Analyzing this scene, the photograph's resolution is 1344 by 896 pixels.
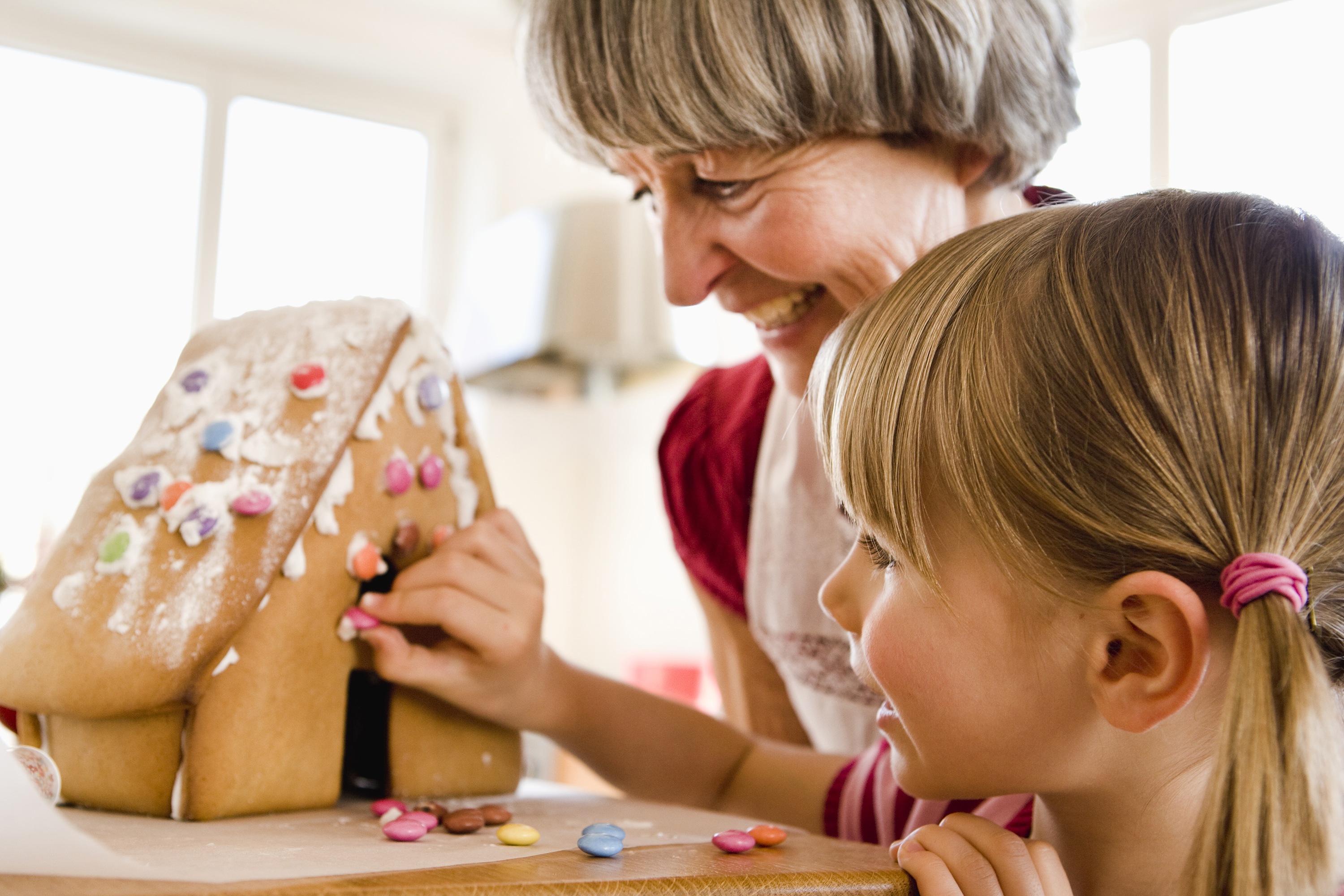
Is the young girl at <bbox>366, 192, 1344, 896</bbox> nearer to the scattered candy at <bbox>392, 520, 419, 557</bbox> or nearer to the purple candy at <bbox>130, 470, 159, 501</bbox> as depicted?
the scattered candy at <bbox>392, 520, 419, 557</bbox>

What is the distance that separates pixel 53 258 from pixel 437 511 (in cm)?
266

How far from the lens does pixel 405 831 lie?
565mm

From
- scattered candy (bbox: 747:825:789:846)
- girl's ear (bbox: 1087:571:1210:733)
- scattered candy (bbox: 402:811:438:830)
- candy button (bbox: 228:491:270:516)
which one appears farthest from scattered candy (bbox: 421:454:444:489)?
girl's ear (bbox: 1087:571:1210:733)

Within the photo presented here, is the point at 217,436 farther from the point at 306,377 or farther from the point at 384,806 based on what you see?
the point at 384,806

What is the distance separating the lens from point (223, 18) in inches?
119

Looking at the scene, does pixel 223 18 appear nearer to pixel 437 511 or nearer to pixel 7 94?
pixel 7 94

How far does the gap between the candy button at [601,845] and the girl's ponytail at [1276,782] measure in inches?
10.5

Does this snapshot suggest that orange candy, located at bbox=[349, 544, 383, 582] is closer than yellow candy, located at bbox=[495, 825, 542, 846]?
No

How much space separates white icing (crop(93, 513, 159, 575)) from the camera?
2.05 feet

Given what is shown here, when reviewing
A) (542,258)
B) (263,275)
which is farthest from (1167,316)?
(263,275)

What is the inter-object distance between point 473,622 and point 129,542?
22cm

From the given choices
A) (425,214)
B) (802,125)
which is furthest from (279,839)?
Result: (425,214)

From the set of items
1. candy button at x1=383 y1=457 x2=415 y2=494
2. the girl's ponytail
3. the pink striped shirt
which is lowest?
the pink striped shirt

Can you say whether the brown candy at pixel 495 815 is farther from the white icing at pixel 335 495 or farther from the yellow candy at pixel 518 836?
the white icing at pixel 335 495
